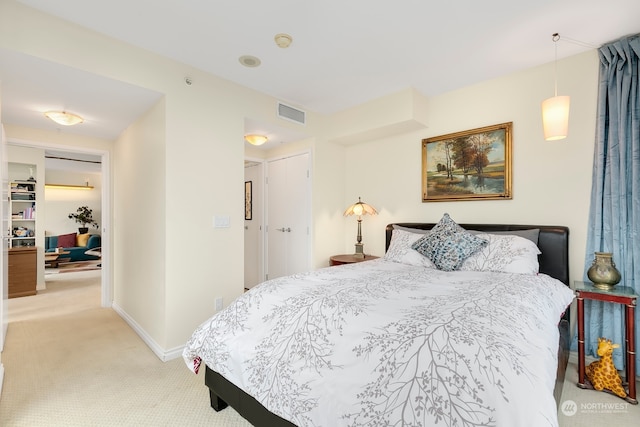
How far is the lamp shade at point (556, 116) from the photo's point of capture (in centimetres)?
217

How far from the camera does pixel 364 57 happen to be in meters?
2.60

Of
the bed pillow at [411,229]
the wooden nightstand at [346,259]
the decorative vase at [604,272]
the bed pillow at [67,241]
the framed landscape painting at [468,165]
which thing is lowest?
the bed pillow at [67,241]

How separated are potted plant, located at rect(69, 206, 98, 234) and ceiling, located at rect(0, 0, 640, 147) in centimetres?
626

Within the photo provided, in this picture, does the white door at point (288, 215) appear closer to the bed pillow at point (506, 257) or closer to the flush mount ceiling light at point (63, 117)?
the bed pillow at point (506, 257)

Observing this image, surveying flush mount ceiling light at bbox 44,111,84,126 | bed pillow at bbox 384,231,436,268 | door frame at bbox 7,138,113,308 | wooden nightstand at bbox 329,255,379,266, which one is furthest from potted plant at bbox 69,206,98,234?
bed pillow at bbox 384,231,436,268

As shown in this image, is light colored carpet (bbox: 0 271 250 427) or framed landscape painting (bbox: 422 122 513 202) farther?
framed landscape painting (bbox: 422 122 513 202)

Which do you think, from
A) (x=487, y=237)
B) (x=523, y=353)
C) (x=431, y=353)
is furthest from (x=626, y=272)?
(x=431, y=353)

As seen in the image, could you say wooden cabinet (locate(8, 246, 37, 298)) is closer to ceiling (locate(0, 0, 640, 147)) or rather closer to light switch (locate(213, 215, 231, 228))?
ceiling (locate(0, 0, 640, 147))

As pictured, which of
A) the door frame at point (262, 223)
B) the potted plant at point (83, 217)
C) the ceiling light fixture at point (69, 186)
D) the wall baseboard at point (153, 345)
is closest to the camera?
the wall baseboard at point (153, 345)

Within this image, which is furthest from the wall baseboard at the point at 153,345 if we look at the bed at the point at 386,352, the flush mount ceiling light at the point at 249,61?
the flush mount ceiling light at the point at 249,61

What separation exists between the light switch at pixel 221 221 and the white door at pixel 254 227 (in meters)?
1.78

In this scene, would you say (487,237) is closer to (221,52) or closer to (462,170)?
(462,170)

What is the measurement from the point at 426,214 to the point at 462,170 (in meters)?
0.61

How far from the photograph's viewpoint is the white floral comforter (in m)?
0.94
